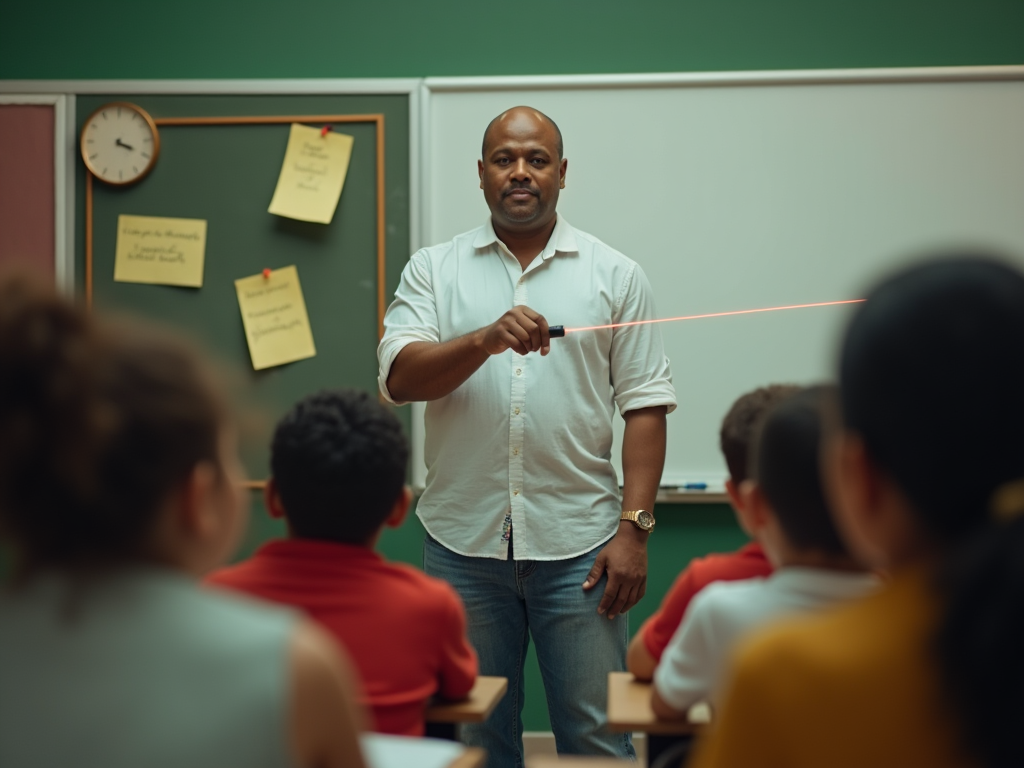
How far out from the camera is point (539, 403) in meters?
2.29

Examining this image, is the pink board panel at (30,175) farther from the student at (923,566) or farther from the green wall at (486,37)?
the student at (923,566)

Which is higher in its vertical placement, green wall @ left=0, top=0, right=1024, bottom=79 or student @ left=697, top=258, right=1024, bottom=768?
green wall @ left=0, top=0, right=1024, bottom=79

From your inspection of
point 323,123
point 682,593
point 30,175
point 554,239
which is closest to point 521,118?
point 554,239

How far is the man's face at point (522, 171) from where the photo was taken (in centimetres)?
237

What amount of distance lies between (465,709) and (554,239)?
131cm

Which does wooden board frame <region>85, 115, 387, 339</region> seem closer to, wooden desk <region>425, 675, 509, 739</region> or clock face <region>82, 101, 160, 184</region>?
clock face <region>82, 101, 160, 184</region>

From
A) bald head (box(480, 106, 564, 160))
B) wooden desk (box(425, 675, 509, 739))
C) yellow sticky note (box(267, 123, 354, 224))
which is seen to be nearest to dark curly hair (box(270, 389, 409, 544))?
wooden desk (box(425, 675, 509, 739))

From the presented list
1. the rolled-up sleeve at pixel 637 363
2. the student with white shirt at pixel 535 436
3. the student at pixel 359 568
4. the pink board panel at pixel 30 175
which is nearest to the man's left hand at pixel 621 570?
the student with white shirt at pixel 535 436

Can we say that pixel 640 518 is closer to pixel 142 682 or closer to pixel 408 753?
pixel 408 753

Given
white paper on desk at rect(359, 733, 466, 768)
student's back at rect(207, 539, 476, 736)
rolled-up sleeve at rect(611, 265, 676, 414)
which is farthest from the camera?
rolled-up sleeve at rect(611, 265, 676, 414)

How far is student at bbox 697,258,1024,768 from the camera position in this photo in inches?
26.2

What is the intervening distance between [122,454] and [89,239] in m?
2.61

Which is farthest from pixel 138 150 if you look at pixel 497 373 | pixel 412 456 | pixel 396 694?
pixel 396 694

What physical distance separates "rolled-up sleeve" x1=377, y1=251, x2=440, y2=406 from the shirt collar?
6.0 inches
